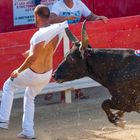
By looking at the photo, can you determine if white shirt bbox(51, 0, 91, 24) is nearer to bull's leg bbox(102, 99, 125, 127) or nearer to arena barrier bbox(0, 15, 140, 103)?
arena barrier bbox(0, 15, 140, 103)

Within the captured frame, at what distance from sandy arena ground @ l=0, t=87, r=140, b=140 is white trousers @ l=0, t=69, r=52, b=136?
0.47m

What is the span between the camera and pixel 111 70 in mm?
8055

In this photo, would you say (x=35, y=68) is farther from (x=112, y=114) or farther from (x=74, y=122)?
(x=74, y=122)

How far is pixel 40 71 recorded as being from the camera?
27.5 feet

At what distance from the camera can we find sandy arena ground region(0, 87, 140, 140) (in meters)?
9.03

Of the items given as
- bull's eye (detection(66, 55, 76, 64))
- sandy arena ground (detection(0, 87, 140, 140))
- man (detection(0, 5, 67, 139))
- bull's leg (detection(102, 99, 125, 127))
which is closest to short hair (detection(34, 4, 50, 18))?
man (detection(0, 5, 67, 139))

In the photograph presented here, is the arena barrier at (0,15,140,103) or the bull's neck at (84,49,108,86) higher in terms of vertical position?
the bull's neck at (84,49,108,86)

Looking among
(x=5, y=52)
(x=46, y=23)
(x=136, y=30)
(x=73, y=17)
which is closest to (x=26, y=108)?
(x=46, y=23)

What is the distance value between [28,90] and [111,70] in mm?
1171

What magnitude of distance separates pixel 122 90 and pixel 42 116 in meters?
2.41

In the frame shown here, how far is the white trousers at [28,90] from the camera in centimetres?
838

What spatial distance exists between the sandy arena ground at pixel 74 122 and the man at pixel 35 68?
0.51m

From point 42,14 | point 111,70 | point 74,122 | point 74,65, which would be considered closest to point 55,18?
point 74,122

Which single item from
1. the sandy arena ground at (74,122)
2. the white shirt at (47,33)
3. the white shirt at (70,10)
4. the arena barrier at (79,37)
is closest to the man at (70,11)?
the white shirt at (70,10)
